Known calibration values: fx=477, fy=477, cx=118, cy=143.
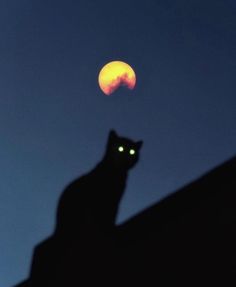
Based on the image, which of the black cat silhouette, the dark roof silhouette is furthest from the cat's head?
the dark roof silhouette

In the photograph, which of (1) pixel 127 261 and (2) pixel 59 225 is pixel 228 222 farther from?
(2) pixel 59 225

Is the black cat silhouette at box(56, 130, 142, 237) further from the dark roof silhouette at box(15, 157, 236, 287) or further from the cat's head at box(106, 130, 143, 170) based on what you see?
the dark roof silhouette at box(15, 157, 236, 287)

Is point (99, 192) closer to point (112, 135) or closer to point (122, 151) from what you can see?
point (122, 151)

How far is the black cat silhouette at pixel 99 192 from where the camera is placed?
6.98 meters

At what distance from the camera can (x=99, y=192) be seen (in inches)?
352

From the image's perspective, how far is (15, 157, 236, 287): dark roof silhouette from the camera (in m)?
4.29

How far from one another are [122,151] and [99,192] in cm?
191

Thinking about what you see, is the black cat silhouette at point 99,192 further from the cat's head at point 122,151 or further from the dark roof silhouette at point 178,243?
the dark roof silhouette at point 178,243

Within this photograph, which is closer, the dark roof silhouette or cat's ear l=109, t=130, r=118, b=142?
the dark roof silhouette

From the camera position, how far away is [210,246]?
14.3 ft

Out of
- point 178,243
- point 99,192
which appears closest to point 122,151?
point 99,192

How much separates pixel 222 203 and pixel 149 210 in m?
0.91

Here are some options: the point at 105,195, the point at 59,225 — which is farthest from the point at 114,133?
the point at 59,225

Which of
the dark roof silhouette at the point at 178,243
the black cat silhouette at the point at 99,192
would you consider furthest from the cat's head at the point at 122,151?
the dark roof silhouette at the point at 178,243
